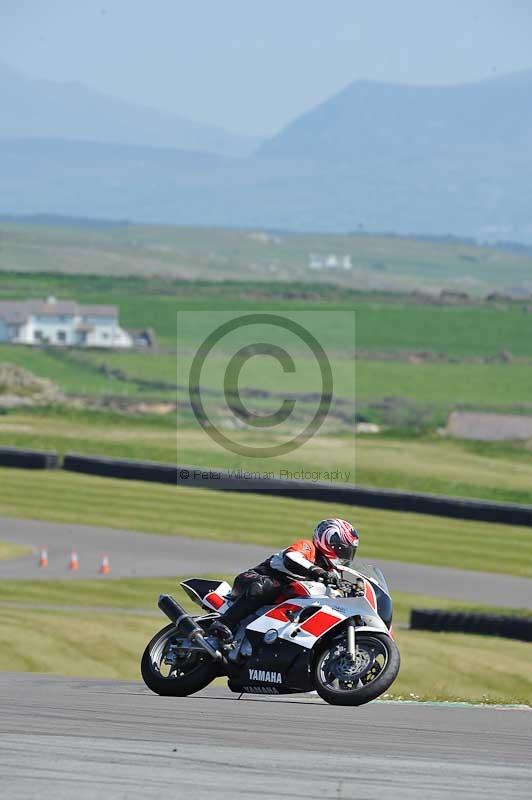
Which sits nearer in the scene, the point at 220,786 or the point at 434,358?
the point at 220,786

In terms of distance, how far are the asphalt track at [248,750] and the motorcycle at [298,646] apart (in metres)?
0.24

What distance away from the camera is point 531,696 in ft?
72.7

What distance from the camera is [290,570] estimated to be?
13109mm

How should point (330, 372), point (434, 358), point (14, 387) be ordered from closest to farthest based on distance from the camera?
point (14, 387) < point (330, 372) < point (434, 358)

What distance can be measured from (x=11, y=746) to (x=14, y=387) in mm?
77810

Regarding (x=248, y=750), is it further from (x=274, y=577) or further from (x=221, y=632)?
(x=274, y=577)

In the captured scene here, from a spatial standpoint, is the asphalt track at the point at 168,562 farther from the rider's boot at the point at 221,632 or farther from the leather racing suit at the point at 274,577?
the rider's boot at the point at 221,632

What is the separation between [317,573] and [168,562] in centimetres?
2341

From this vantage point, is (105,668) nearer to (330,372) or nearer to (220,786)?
(220,786)

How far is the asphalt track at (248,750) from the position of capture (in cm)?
870

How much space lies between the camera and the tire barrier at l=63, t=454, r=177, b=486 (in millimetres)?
49406

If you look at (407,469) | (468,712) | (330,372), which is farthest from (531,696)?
(330,372)

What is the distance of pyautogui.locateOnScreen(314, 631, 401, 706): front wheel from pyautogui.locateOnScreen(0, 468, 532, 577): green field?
25256 mm

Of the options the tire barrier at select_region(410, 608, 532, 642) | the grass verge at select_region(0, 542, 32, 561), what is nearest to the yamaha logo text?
the tire barrier at select_region(410, 608, 532, 642)
